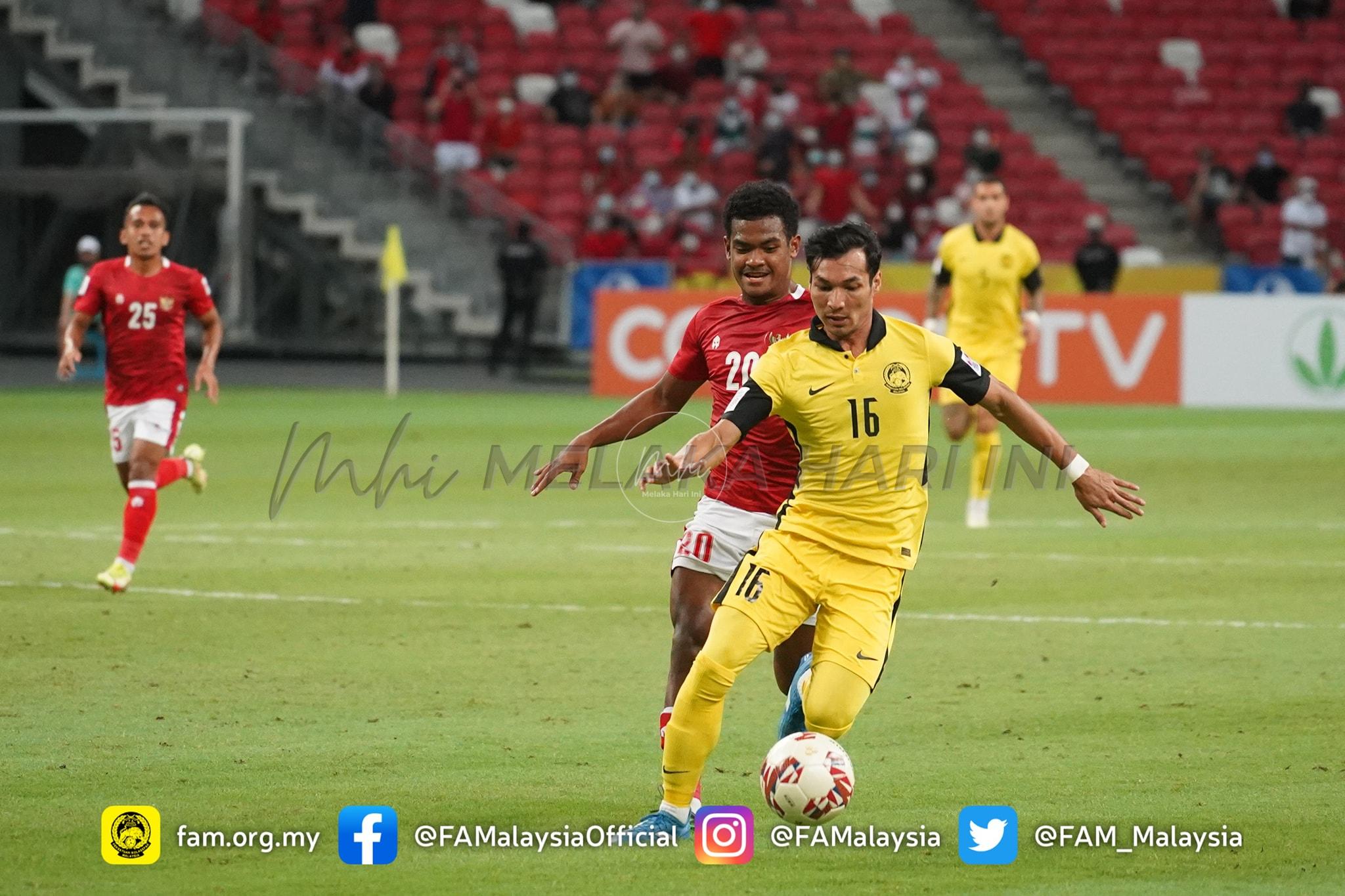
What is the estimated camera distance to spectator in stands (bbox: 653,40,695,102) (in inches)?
1344

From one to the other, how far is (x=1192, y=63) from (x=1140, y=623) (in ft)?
86.2

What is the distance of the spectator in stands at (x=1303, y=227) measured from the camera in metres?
31.6

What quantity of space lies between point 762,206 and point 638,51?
27650 millimetres

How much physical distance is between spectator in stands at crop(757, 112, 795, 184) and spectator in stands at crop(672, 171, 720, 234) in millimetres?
904

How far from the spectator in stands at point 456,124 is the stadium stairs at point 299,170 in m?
1.00

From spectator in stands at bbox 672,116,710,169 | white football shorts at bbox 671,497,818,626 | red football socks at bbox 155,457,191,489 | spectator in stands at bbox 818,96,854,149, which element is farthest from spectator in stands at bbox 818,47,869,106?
white football shorts at bbox 671,497,818,626

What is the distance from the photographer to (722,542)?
7.24 m

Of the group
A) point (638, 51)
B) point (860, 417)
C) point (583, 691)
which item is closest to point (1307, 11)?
point (638, 51)

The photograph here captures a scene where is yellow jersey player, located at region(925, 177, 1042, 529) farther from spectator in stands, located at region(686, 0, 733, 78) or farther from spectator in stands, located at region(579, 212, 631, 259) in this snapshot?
spectator in stands, located at region(686, 0, 733, 78)

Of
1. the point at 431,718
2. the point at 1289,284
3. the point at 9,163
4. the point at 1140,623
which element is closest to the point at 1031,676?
the point at 1140,623

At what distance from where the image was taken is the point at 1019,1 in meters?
37.3

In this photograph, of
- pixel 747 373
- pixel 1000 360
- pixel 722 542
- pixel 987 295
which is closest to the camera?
→ pixel 722 542

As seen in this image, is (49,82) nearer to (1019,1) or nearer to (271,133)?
(271,133)

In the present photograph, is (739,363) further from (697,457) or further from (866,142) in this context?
(866,142)
